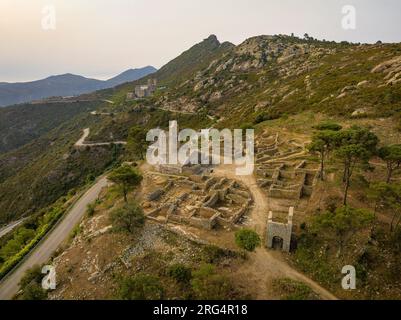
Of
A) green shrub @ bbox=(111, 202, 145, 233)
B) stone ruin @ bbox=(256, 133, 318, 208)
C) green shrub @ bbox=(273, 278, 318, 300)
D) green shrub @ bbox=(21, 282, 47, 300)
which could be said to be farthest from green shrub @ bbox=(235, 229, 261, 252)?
green shrub @ bbox=(21, 282, 47, 300)

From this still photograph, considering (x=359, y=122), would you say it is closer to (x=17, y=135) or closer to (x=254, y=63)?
(x=254, y=63)

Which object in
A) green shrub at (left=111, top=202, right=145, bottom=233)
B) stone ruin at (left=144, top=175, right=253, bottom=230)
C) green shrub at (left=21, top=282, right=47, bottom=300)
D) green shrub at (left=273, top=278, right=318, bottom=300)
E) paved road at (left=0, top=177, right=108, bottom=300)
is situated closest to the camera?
green shrub at (left=273, top=278, right=318, bottom=300)

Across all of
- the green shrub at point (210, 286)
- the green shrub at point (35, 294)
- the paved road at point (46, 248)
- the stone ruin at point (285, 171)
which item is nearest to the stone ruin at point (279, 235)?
the green shrub at point (210, 286)

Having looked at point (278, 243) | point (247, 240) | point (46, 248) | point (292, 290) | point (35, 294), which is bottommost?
point (46, 248)

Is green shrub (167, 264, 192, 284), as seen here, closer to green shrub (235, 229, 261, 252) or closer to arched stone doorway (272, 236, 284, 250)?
green shrub (235, 229, 261, 252)

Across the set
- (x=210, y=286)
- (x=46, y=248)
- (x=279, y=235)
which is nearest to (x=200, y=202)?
(x=279, y=235)

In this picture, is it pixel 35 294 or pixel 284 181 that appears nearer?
pixel 35 294

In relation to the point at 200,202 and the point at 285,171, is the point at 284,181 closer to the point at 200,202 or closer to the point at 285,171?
the point at 285,171
